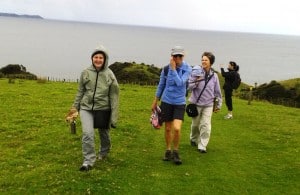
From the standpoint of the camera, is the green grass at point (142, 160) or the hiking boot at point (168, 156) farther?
the hiking boot at point (168, 156)

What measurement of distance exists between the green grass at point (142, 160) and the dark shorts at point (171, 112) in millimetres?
1335

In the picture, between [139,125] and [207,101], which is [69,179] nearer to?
[207,101]

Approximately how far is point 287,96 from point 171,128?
30.6m

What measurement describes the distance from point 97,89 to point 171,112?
2.23 meters

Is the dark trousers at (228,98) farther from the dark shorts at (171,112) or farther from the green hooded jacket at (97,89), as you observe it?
the green hooded jacket at (97,89)

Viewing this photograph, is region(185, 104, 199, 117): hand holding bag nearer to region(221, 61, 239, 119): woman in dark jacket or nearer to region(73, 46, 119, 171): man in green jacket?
region(73, 46, 119, 171): man in green jacket

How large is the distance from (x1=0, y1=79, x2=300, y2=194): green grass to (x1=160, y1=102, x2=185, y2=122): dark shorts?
134 cm

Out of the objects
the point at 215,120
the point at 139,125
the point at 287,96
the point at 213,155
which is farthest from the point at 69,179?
the point at 287,96

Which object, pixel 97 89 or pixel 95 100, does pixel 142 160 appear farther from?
pixel 97 89

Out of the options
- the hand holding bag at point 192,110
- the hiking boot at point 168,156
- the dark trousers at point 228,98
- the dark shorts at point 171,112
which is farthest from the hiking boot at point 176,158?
the dark trousers at point 228,98

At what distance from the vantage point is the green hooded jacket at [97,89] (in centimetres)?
1078

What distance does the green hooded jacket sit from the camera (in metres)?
10.8

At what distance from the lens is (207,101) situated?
13477mm

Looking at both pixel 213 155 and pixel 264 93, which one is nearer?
pixel 213 155
